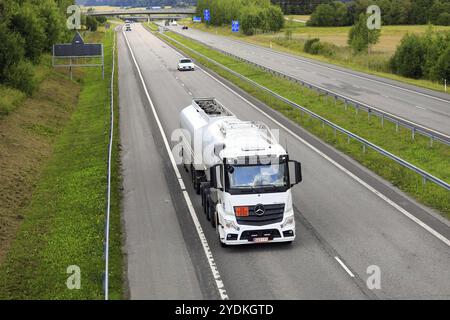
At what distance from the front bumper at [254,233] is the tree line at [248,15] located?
122 meters

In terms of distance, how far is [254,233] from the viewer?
17.4 m

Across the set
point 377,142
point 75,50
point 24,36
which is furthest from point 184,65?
point 377,142

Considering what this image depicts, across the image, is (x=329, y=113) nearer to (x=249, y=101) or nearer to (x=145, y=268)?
(x=249, y=101)

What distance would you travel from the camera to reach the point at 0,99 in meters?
39.6

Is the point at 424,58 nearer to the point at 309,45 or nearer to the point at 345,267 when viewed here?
the point at 309,45

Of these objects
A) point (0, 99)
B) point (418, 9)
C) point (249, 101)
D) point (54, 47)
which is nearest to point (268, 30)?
point (418, 9)

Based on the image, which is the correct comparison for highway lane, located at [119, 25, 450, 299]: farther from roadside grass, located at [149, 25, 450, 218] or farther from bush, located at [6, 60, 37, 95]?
bush, located at [6, 60, 37, 95]

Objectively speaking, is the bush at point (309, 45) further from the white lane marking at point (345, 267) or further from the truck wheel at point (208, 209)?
the white lane marking at point (345, 267)

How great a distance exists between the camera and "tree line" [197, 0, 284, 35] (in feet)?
452

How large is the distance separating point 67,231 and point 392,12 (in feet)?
473

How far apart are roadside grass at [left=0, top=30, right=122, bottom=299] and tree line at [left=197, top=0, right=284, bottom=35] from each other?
107 meters

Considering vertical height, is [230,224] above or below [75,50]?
below

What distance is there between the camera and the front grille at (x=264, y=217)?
1739 centimetres
